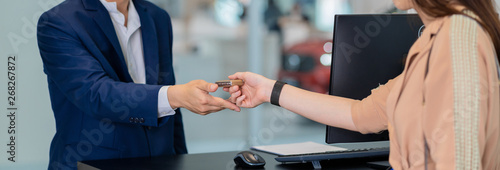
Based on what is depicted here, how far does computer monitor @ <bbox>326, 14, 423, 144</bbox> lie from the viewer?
5.85 ft

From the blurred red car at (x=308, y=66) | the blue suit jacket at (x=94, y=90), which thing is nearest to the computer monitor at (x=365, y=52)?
the blue suit jacket at (x=94, y=90)

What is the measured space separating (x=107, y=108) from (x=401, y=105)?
3.23 feet

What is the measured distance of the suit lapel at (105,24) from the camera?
1.96 m

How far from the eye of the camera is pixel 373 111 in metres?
1.69

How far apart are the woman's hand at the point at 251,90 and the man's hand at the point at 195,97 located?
0.33ft

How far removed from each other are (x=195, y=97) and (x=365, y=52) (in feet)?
1.88

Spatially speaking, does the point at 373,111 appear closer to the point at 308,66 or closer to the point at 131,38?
the point at 131,38

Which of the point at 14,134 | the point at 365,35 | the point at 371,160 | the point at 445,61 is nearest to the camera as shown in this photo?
the point at 445,61

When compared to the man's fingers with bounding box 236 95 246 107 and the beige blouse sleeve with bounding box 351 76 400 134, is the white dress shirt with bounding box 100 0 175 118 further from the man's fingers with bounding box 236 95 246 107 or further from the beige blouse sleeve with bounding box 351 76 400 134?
the beige blouse sleeve with bounding box 351 76 400 134

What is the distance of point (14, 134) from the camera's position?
2605 mm

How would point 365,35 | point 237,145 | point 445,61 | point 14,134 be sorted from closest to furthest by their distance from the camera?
point 445,61 → point 365,35 → point 14,134 → point 237,145

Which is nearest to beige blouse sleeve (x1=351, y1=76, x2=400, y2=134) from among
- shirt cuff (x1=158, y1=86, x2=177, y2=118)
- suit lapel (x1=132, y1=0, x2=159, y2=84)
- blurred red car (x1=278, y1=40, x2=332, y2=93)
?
shirt cuff (x1=158, y1=86, x2=177, y2=118)

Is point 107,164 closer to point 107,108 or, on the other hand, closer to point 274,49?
point 107,108

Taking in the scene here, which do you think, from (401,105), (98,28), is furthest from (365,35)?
(98,28)
